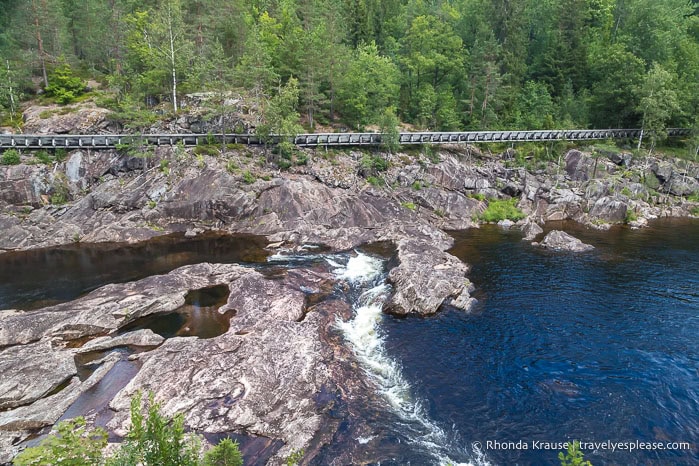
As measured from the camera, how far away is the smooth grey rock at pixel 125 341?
26.1 m

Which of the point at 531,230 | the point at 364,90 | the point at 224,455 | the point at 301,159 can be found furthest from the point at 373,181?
the point at 224,455

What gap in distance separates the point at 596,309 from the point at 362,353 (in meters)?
20.3

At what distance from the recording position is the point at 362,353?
86.9 feet

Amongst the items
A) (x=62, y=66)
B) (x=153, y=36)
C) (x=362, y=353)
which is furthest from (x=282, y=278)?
(x=62, y=66)

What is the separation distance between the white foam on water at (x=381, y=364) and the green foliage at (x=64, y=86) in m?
59.0

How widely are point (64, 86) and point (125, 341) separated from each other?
62.0 metres

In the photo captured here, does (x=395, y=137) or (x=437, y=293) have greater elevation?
(x=395, y=137)

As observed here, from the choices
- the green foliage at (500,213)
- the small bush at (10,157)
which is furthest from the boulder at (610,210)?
the small bush at (10,157)

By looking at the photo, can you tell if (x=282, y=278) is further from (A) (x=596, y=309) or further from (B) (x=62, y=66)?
(B) (x=62, y=66)

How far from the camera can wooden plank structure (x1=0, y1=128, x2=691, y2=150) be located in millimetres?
56906

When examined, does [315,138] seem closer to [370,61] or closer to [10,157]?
[370,61]

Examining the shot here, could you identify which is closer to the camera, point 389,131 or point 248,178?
point 248,178

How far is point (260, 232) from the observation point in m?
51.3

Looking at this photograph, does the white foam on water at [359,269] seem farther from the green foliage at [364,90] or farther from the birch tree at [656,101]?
the birch tree at [656,101]
